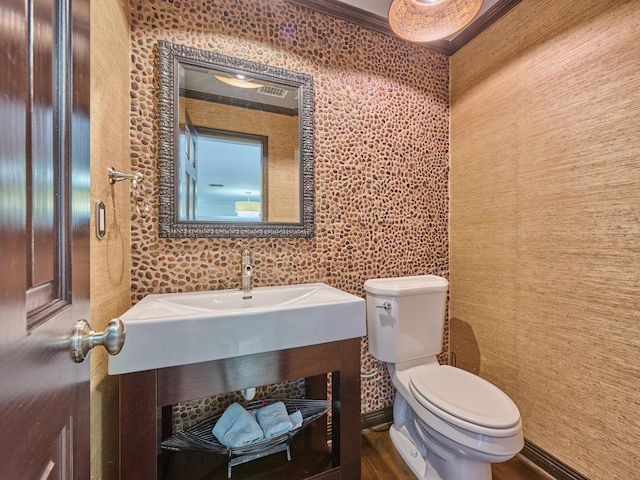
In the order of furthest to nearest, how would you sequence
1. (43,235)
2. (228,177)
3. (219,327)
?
(228,177)
(219,327)
(43,235)

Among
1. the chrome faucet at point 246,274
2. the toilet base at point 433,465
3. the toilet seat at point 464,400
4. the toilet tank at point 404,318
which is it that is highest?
the chrome faucet at point 246,274

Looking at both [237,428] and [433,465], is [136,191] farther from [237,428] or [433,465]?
[433,465]

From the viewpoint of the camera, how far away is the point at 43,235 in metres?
0.39

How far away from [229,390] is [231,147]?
108 cm

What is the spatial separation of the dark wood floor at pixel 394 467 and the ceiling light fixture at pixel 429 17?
218 centimetres

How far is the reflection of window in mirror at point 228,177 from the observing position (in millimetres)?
1366

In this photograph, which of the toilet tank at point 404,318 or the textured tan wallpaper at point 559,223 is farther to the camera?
the toilet tank at point 404,318

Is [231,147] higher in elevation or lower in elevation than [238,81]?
lower

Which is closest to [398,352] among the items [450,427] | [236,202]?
[450,427]

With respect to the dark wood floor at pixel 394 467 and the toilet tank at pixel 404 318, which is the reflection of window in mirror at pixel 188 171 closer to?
the toilet tank at pixel 404 318

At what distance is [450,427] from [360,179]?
1.27 metres

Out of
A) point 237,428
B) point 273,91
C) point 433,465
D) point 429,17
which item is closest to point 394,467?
point 433,465

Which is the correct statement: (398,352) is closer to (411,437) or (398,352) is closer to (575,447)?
(411,437)

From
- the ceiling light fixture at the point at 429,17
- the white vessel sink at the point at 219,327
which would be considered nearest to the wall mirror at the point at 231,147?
the white vessel sink at the point at 219,327
